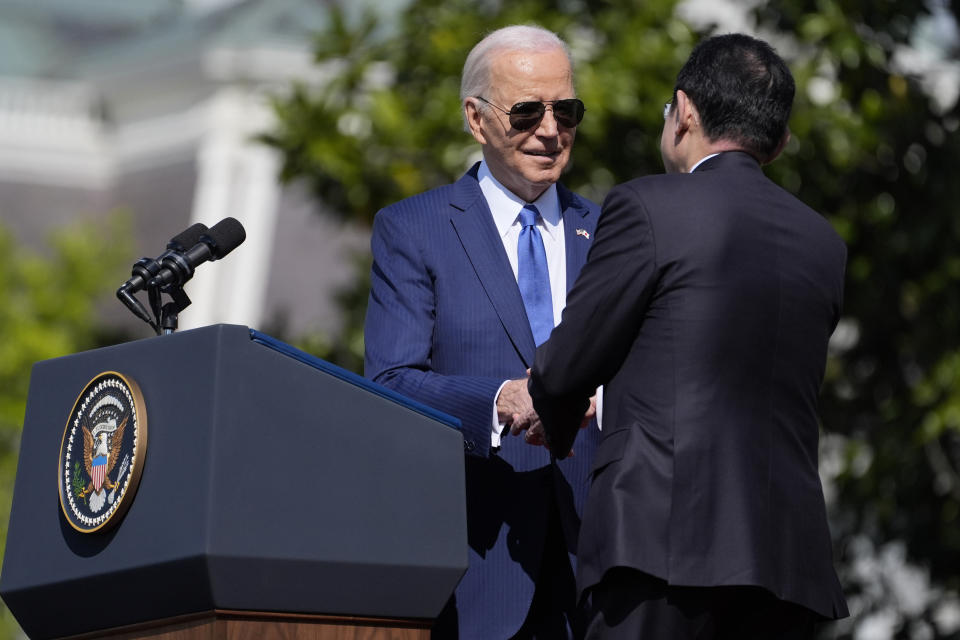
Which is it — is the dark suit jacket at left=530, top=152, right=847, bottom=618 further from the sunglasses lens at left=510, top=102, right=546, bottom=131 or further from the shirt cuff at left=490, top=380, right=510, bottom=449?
the sunglasses lens at left=510, top=102, right=546, bottom=131

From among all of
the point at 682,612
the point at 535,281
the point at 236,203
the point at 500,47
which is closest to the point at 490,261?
the point at 535,281

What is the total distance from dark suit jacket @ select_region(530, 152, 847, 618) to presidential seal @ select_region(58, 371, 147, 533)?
2.45 ft

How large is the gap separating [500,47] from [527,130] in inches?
8.8

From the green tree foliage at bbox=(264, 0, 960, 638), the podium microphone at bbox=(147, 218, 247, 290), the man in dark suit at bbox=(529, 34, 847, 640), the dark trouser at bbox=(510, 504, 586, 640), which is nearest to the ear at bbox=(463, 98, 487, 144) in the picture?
the podium microphone at bbox=(147, 218, 247, 290)

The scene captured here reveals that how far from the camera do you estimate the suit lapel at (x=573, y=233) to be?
379 cm

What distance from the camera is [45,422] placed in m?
3.18

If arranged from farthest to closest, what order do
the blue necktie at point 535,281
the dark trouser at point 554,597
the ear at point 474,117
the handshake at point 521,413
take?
the ear at point 474,117, the blue necktie at point 535,281, the dark trouser at point 554,597, the handshake at point 521,413

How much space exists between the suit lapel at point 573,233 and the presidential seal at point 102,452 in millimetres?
1137

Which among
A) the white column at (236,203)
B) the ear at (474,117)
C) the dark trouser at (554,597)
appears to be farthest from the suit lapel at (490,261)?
the white column at (236,203)

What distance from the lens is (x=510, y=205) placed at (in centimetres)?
387

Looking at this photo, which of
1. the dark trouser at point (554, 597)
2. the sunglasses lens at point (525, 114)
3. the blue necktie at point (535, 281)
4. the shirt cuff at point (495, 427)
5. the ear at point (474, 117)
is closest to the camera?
the shirt cuff at point (495, 427)

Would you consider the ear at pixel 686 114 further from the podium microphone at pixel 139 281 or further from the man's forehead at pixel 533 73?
the podium microphone at pixel 139 281

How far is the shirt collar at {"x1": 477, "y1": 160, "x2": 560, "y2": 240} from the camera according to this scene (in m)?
3.85

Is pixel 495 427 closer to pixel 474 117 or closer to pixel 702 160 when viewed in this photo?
pixel 702 160
